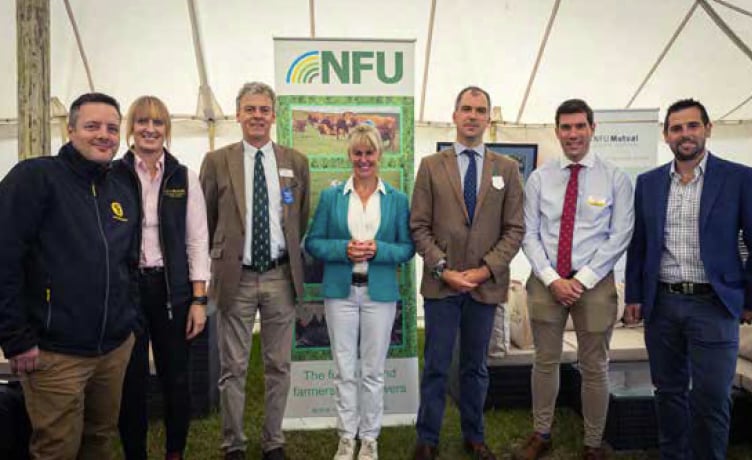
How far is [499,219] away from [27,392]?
76.5 inches

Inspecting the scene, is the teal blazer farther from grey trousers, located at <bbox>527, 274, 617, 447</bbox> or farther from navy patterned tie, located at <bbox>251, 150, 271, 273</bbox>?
grey trousers, located at <bbox>527, 274, 617, 447</bbox>

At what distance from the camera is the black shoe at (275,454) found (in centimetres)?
272

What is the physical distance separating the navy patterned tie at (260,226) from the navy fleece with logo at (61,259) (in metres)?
0.75

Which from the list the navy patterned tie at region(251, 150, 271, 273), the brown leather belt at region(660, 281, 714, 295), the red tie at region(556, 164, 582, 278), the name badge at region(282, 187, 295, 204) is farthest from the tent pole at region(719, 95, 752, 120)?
the navy patterned tie at region(251, 150, 271, 273)

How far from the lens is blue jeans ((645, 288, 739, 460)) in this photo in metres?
2.25

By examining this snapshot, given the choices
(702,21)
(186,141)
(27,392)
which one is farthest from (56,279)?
(702,21)

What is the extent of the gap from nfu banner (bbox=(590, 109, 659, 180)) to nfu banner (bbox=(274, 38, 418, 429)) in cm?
216

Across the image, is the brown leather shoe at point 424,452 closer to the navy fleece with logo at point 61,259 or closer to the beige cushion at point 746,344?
the navy fleece with logo at point 61,259

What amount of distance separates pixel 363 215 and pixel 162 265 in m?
0.90

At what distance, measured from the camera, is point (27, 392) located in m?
1.77

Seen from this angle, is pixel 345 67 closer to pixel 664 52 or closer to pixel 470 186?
pixel 470 186

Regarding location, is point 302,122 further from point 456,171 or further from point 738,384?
point 738,384

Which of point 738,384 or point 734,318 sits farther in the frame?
point 738,384

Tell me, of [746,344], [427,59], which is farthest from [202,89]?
[746,344]
